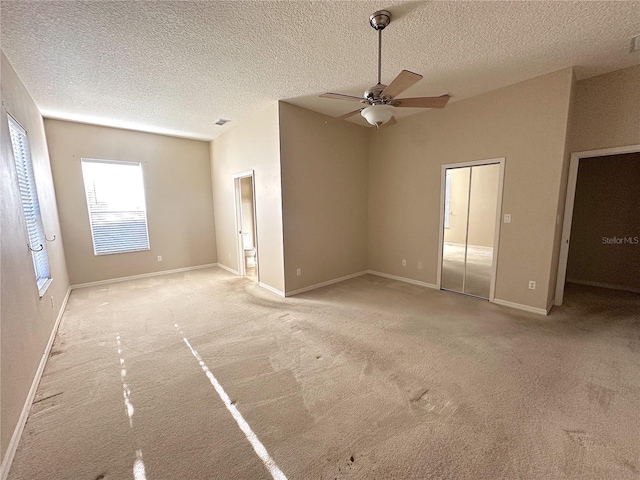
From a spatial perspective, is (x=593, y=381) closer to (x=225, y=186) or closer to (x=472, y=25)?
(x=472, y=25)

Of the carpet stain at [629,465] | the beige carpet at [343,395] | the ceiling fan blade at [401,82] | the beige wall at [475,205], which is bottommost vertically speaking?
the carpet stain at [629,465]

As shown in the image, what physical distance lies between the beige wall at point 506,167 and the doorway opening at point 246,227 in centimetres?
252

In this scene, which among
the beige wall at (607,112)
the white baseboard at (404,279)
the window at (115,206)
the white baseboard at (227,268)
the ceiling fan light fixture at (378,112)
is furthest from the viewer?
the white baseboard at (227,268)

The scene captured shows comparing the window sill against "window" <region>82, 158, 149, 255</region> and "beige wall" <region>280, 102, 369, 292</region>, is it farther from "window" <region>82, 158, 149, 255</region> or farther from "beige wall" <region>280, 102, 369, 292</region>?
"beige wall" <region>280, 102, 369, 292</region>

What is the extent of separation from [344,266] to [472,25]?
145 inches

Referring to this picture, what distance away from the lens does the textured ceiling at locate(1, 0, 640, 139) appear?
6.44 ft

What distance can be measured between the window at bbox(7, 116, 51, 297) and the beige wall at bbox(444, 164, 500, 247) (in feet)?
16.4

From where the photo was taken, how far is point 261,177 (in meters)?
4.29

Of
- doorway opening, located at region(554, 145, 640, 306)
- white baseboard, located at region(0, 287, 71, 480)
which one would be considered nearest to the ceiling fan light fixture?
white baseboard, located at region(0, 287, 71, 480)

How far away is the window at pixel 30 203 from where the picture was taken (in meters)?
2.57

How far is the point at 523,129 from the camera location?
3.25 m

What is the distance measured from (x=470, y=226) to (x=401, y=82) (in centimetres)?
276

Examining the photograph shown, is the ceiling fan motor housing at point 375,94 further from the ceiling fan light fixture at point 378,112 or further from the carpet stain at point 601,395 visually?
the carpet stain at point 601,395

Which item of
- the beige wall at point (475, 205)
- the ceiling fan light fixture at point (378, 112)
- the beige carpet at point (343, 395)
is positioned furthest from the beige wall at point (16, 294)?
the beige wall at point (475, 205)
